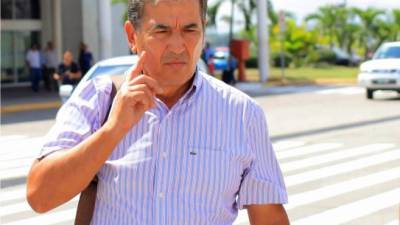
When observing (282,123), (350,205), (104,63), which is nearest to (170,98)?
(350,205)

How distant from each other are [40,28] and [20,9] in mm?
1073

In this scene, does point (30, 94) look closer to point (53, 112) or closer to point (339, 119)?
point (53, 112)

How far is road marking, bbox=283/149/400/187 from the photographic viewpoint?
35.4ft

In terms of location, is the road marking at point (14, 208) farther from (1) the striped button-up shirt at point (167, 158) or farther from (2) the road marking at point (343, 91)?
(2) the road marking at point (343, 91)

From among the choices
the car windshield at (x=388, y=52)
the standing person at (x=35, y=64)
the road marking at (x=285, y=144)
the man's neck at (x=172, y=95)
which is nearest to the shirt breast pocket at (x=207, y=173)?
the man's neck at (x=172, y=95)

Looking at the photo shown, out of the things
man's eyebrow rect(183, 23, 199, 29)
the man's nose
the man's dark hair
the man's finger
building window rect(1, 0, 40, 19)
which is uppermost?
the man's dark hair

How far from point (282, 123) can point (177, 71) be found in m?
16.3

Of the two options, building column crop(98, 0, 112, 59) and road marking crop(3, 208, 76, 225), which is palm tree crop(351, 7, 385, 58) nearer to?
building column crop(98, 0, 112, 59)

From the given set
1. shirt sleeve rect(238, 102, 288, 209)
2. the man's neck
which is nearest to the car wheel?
shirt sleeve rect(238, 102, 288, 209)

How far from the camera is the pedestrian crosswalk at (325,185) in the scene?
8.43m

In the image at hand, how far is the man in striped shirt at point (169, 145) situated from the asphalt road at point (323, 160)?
10.4 ft

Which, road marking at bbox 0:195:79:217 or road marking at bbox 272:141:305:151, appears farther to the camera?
road marking at bbox 272:141:305:151

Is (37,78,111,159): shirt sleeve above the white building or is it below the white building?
above

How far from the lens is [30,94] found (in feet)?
98.2
